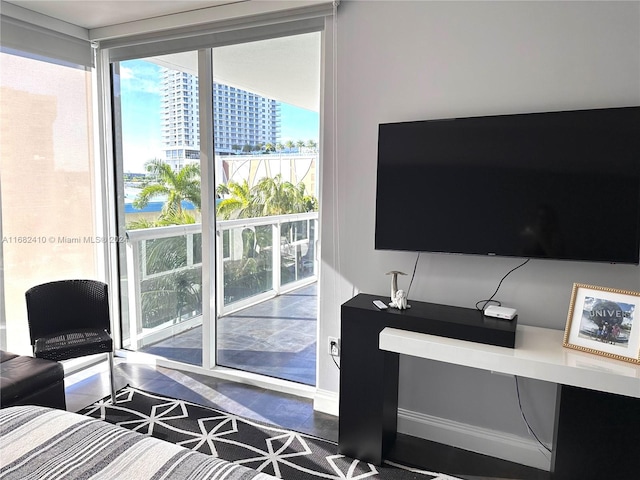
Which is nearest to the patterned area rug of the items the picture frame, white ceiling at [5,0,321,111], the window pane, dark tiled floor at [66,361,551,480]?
dark tiled floor at [66,361,551,480]

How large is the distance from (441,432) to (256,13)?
2.63 m

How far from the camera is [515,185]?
212 centimetres

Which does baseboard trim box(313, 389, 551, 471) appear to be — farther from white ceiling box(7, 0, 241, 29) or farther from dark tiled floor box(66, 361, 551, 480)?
white ceiling box(7, 0, 241, 29)

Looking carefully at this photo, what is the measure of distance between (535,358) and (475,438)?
2.67ft

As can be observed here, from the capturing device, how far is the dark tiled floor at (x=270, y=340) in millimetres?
3129

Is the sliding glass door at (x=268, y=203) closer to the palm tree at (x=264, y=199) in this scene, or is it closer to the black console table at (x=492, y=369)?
the palm tree at (x=264, y=199)

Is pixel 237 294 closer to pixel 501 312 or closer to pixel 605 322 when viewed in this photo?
pixel 501 312

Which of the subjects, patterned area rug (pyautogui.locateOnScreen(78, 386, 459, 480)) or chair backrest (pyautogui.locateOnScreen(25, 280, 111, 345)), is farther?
chair backrest (pyautogui.locateOnScreen(25, 280, 111, 345))

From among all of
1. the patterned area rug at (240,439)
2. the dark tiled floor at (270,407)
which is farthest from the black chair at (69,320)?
the dark tiled floor at (270,407)

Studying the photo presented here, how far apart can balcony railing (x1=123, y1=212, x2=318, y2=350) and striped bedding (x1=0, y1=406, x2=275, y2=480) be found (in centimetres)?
173

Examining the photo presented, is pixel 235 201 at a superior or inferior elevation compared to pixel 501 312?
superior

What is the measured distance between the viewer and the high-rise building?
9.89ft

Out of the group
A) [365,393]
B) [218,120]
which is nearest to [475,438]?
[365,393]

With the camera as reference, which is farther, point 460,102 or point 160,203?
point 160,203
